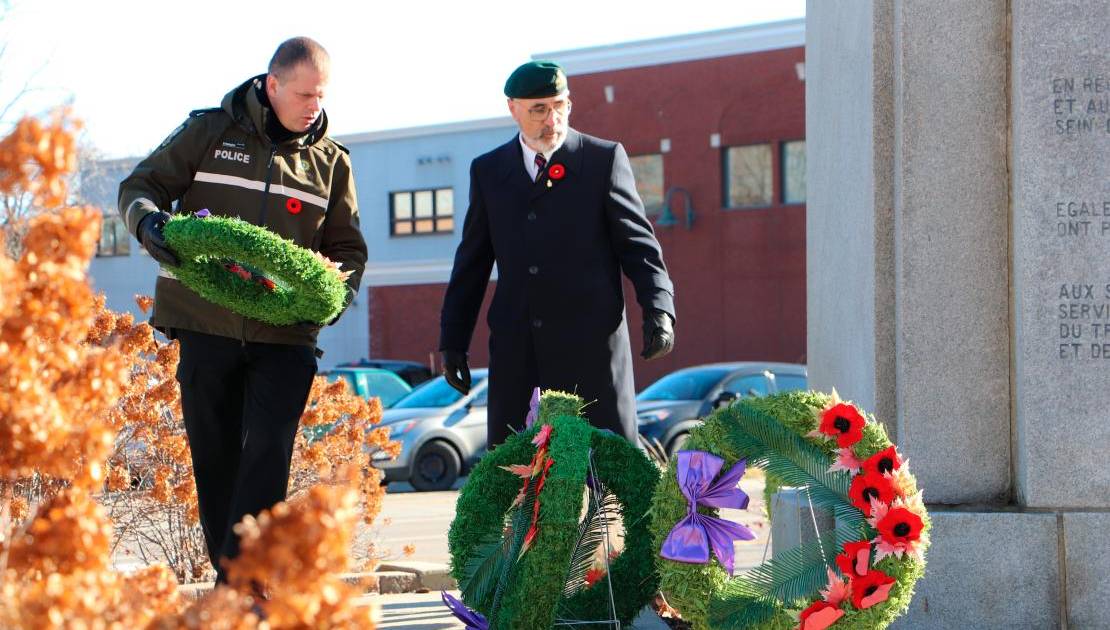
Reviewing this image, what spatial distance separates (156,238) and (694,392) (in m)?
12.8

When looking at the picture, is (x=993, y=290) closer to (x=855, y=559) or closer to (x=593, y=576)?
(x=855, y=559)

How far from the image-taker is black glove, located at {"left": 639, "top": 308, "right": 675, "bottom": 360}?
16.6 feet

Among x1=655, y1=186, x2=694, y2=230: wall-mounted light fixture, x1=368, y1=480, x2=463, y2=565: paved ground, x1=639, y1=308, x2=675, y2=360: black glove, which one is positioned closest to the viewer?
x1=639, y1=308, x2=675, y2=360: black glove

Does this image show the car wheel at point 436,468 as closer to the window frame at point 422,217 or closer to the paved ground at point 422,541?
the paved ground at point 422,541

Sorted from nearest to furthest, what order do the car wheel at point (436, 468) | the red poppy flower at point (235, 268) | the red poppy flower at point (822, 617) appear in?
1. the red poppy flower at point (822, 617)
2. the red poppy flower at point (235, 268)
3. the car wheel at point (436, 468)

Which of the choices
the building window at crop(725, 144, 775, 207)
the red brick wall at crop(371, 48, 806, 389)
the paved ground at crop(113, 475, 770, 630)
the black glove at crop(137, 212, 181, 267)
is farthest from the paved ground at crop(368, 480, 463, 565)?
the building window at crop(725, 144, 775, 207)

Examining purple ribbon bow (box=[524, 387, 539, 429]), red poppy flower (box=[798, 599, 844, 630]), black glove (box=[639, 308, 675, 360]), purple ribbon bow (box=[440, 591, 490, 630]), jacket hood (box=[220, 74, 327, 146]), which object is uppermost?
jacket hood (box=[220, 74, 327, 146])

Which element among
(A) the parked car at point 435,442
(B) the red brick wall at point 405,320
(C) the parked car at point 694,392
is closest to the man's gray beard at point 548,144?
(C) the parked car at point 694,392

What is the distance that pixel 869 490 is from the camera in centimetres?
398

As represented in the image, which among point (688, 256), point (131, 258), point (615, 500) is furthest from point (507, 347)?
point (131, 258)

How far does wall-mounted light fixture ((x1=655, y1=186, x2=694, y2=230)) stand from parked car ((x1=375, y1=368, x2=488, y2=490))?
16.0 meters

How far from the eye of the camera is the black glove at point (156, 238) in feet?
14.2

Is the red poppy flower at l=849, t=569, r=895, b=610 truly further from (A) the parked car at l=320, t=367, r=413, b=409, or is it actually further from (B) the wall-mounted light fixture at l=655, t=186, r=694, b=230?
(B) the wall-mounted light fixture at l=655, t=186, r=694, b=230

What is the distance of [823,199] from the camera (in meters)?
6.24
